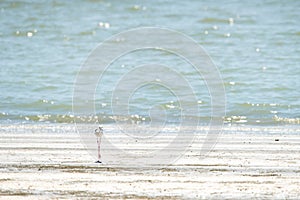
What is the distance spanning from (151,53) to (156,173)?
14.4m

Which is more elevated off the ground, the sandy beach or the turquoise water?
the turquoise water

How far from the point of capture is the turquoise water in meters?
18.1

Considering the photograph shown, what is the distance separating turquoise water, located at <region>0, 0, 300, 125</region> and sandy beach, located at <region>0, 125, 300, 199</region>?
407 centimetres

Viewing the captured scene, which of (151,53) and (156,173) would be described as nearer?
(156,173)

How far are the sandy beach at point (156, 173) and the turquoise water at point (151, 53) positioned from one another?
13.4 ft

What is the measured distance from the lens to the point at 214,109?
17.5 meters

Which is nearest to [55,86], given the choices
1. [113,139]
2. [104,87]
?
[104,87]

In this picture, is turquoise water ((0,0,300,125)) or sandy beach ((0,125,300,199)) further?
turquoise water ((0,0,300,125))

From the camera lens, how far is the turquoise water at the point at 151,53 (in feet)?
59.3

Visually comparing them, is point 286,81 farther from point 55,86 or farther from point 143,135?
point 143,135

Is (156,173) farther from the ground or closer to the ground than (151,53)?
closer to the ground

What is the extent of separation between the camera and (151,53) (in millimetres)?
24625

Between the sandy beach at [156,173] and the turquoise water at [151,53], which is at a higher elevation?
the turquoise water at [151,53]

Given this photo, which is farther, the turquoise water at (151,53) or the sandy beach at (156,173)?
the turquoise water at (151,53)
